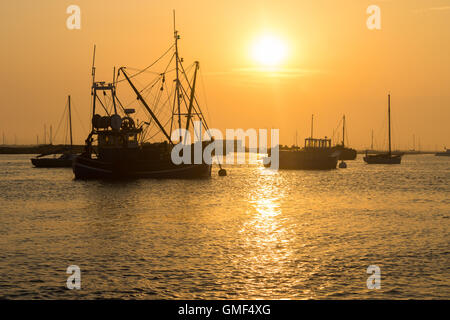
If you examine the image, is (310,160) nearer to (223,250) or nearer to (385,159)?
(385,159)

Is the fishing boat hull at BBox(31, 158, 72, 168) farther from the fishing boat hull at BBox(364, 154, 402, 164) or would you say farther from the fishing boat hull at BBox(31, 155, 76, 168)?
the fishing boat hull at BBox(364, 154, 402, 164)

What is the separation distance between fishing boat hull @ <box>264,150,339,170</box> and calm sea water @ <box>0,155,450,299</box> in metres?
92.8

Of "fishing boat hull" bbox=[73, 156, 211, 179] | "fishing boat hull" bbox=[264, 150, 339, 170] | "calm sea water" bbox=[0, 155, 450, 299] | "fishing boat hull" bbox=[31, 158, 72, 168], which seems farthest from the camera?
"fishing boat hull" bbox=[264, 150, 339, 170]

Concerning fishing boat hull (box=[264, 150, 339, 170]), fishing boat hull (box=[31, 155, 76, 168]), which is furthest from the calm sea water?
fishing boat hull (box=[31, 155, 76, 168])

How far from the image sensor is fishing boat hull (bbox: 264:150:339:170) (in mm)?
135250

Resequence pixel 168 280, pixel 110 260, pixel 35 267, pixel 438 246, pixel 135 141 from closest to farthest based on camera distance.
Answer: pixel 168 280, pixel 35 267, pixel 110 260, pixel 438 246, pixel 135 141

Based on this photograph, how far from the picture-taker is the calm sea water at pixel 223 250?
16.0 metres

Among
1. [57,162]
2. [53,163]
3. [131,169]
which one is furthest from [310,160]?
[131,169]

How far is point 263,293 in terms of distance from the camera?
1545 centimetres

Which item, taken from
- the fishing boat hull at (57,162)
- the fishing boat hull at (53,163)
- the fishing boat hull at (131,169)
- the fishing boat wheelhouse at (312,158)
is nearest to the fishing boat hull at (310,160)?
the fishing boat wheelhouse at (312,158)

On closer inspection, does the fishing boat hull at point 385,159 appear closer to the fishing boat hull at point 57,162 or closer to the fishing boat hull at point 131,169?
the fishing boat hull at point 57,162
